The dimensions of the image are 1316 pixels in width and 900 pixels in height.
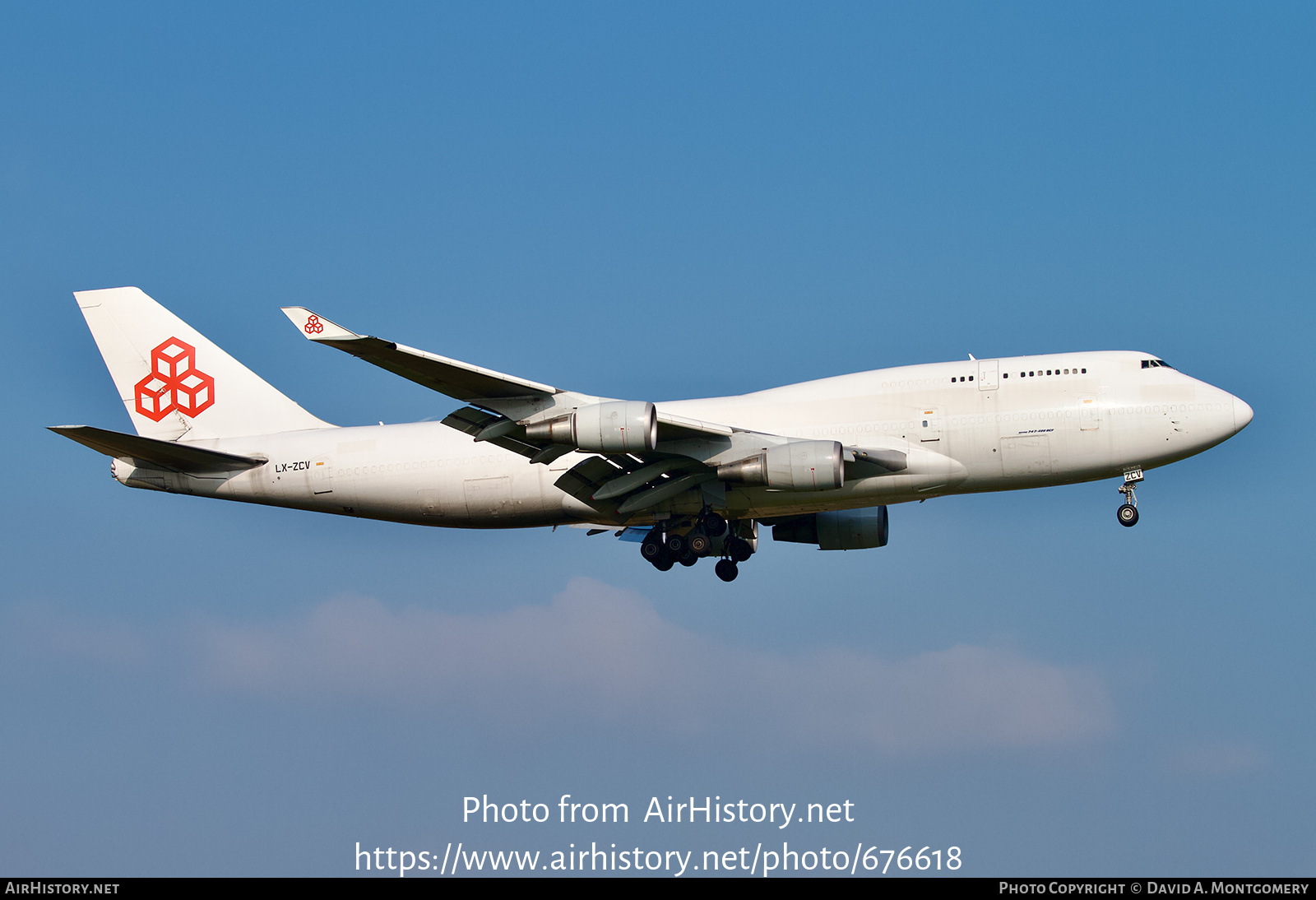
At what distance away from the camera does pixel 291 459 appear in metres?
39.2

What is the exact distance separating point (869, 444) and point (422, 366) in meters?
11.7

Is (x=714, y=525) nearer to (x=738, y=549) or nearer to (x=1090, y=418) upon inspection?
(x=738, y=549)

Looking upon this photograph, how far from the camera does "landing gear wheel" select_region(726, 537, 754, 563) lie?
3975 cm

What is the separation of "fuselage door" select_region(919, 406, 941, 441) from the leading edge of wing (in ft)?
31.1

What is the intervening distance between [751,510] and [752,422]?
2439 mm

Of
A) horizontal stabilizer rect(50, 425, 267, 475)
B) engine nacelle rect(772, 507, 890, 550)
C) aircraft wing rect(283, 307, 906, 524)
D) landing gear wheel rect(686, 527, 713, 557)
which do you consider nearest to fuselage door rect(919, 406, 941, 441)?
aircraft wing rect(283, 307, 906, 524)

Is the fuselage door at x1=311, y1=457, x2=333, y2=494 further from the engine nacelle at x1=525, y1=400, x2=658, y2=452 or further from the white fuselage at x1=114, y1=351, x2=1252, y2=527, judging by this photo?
the engine nacelle at x1=525, y1=400, x2=658, y2=452

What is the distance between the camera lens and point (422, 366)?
32688 millimetres

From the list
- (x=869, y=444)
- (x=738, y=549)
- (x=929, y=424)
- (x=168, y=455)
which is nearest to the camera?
(x=929, y=424)

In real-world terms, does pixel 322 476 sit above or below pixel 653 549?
above

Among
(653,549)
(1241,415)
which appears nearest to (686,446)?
(653,549)

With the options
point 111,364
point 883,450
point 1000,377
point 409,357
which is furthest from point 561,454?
point 111,364

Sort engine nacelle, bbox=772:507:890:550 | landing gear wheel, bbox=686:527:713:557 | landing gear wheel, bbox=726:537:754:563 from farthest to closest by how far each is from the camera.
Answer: engine nacelle, bbox=772:507:890:550, landing gear wheel, bbox=726:537:754:563, landing gear wheel, bbox=686:527:713:557
